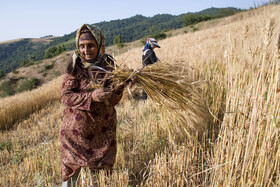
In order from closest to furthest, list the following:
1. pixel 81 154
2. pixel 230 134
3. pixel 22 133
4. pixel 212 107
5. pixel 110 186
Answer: pixel 230 134 → pixel 110 186 → pixel 81 154 → pixel 212 107 → pixel 22 133

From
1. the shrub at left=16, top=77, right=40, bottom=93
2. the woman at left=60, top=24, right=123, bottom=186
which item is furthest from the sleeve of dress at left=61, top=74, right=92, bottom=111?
the shrub at left=16, top=77, right=40, bottom=93

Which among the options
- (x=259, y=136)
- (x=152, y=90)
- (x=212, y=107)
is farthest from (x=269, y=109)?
(x=212, y=107)

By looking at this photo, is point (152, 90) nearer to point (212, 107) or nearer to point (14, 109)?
point (212, 107)

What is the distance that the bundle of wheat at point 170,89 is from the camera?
128 cm

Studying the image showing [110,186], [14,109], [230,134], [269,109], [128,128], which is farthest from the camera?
[14,109]

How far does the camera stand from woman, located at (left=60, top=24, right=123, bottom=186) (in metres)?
1.38

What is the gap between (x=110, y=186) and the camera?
128 centimetres

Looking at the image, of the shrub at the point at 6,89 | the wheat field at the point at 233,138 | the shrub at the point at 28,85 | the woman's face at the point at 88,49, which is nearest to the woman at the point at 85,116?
the woman's face at the point at 88,49

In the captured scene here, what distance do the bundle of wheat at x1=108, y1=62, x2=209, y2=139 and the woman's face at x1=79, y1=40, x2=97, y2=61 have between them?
0.28 metres

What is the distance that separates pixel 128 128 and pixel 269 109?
6.53 ft

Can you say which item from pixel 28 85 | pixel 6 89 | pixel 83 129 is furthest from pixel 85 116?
pixel 6 89

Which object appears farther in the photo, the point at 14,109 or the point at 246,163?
the point at 14,109

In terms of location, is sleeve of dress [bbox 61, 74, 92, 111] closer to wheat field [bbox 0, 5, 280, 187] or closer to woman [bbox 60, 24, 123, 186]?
woman [bbox 60, 24, 123, 186]

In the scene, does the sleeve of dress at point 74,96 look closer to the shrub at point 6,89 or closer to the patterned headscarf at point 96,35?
the patterned headscarf at point 96,35
